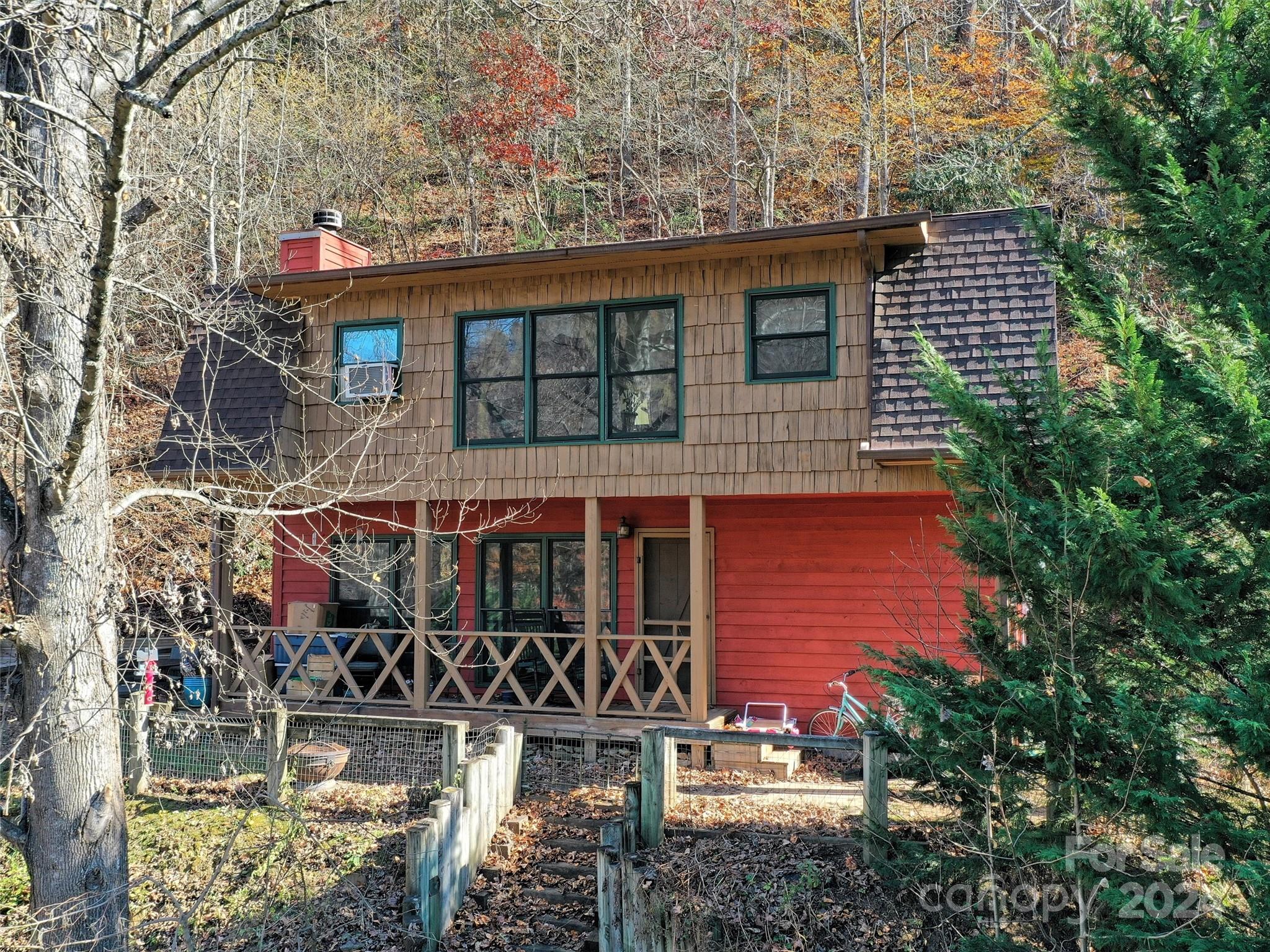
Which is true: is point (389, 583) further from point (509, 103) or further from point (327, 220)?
point (509, 103)

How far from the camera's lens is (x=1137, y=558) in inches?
207

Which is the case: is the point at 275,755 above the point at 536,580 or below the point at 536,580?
below

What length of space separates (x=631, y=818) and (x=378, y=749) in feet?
12.9

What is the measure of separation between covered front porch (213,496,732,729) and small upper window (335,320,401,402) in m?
1.69

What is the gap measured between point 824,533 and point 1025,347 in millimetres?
3253

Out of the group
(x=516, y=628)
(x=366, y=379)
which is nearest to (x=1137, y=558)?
(x=516, y=628)

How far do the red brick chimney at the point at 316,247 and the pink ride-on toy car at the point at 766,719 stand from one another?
7.59 meters

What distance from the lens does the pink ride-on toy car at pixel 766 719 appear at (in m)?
11.6

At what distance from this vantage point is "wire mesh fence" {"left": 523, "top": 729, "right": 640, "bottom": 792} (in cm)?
1069

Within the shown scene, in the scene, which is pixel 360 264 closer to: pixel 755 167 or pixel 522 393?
pixel 522 393

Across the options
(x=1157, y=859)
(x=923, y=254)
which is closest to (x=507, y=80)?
(x=923, y=254)

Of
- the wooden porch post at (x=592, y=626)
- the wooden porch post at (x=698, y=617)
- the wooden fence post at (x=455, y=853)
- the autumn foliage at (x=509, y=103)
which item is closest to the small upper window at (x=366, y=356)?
the wooden porch post at (x=592, y=626)

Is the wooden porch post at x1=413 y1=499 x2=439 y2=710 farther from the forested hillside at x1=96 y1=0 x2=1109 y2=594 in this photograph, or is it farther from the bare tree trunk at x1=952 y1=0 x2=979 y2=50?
the bare tree trunk at x1=952 y1=0 x2=979 y2=50

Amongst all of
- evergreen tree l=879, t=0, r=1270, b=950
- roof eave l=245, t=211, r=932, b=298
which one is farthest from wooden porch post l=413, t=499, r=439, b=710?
evergreen tree l=879, t=0, r=1270, b=950
